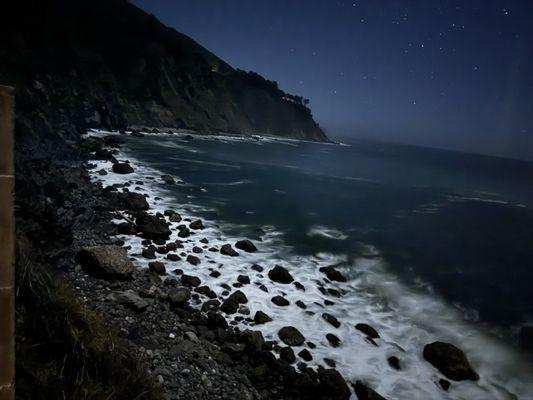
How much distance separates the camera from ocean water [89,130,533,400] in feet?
28.9

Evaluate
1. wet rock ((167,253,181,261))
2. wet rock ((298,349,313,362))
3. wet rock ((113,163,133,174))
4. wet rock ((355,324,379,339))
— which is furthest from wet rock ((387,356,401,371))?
wet rock ((113,163,133,174))

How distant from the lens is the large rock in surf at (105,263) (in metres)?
8.74

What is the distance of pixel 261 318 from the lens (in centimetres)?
883

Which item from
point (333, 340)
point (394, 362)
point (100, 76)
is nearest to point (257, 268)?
point (333, 340)

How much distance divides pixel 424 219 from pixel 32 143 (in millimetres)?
30721

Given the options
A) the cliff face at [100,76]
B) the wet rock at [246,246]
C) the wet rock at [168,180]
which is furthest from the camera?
the cliff face at [100,76]

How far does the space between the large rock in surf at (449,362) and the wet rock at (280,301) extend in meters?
4.22

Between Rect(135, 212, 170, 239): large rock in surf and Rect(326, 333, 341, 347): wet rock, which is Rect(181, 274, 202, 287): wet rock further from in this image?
Rect(326, 333, 341, 347): wet rock

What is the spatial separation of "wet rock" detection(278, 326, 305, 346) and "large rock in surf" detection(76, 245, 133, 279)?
4609 millimetres

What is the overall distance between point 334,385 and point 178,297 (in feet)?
14.6

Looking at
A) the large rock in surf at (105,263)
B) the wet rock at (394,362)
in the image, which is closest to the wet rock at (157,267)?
the large rock in surf at (105,263)

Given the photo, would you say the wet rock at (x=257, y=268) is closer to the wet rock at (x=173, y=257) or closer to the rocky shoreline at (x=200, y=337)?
the rocky shoreline at (x=200, y=337)

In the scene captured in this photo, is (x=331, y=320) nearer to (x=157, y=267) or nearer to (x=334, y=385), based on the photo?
(x=334, y=385)

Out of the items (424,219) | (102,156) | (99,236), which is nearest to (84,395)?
(99,236)
